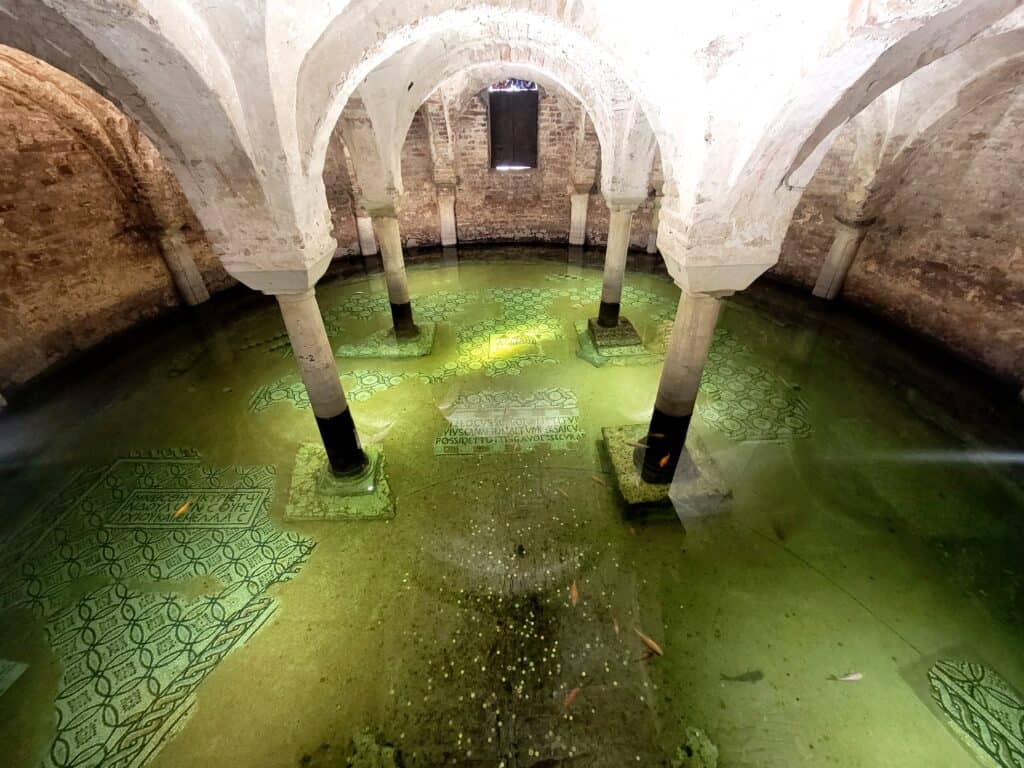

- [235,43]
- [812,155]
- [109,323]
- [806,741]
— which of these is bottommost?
[806,741]

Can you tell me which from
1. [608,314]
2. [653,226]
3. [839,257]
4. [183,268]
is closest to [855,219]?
[839,257]

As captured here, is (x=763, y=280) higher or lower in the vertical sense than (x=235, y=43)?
lower

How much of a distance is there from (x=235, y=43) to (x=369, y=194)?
4.09m

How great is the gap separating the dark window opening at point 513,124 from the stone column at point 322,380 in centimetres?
918

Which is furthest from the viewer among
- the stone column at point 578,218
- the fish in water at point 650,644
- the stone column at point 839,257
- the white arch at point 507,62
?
the stone column at point 578,218

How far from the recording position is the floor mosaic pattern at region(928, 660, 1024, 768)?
9.37ft

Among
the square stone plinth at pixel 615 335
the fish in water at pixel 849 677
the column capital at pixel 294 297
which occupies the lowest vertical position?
the fish in water at pixel 849 677

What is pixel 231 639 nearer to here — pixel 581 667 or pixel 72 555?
pixel 72 555

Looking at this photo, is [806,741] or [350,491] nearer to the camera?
[806,741]

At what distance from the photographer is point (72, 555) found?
4098 millimetres

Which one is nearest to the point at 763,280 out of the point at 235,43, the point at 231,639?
the point at 235,43

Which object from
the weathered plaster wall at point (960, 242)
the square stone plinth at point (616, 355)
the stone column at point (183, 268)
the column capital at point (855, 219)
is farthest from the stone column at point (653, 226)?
the stone column at point (183, 268)

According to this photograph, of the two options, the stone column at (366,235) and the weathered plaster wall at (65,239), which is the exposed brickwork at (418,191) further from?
the weathered plaster wall at (65,239)

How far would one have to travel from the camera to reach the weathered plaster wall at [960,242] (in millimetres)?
6137
